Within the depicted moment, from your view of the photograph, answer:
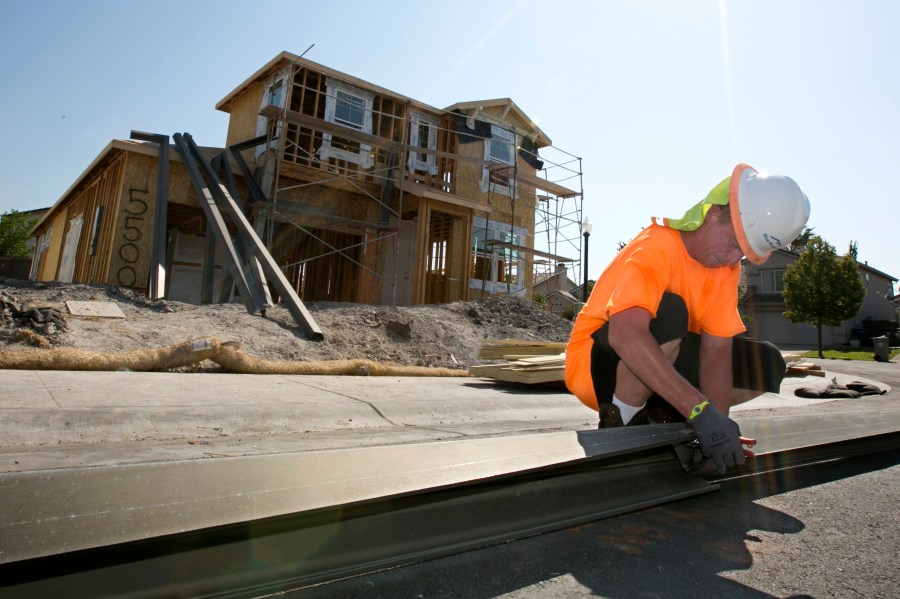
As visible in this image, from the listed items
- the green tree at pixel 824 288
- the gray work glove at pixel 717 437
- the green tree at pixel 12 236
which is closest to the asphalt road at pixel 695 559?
the gray work glove at pixel 717 437

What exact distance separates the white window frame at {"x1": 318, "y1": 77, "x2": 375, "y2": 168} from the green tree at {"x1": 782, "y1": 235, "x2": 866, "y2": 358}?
2276 centimetres

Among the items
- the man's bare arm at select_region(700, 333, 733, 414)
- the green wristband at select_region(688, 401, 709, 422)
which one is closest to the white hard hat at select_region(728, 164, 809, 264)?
the man's bare arm at select_region(700, 333, 733, 414)

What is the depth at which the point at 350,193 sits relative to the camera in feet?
48.7

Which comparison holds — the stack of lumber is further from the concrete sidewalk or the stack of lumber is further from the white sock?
the white sock

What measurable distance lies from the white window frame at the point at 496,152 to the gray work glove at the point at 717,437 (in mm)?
15555

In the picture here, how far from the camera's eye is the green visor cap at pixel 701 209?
2205 mm

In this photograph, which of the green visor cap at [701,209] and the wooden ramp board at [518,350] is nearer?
the green visor cap at [701,209]

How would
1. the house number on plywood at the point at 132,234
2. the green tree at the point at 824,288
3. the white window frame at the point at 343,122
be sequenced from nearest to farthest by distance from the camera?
1. the house number on plywood at the point at 132,234
2. the white window frame at the point at 343,122
3. the green tree at the point at 824,288

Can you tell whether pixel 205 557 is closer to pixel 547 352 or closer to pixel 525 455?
pixel 525 455

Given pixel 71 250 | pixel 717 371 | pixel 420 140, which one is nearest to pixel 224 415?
pixel 717 371

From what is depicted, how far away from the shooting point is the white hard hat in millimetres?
2107

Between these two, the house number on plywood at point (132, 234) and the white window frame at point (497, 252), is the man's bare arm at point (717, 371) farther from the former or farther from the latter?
the white window frame at point (497, 252)

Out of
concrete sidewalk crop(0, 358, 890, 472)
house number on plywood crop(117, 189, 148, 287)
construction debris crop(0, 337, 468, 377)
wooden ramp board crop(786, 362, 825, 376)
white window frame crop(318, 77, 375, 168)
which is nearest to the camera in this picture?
concrete sidewalk crop(0, 358, 890, 472)

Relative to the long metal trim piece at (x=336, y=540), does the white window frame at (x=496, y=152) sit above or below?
above
